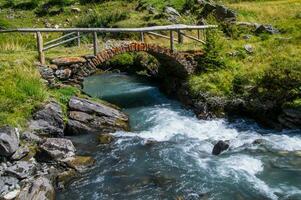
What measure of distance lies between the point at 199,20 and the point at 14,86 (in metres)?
22.1

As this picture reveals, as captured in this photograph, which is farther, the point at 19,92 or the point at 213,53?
the point at 213,53

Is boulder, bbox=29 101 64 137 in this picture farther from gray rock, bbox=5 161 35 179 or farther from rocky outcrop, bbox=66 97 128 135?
gray rock, bbox=5 161 35 179

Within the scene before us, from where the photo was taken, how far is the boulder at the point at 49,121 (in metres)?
22.4

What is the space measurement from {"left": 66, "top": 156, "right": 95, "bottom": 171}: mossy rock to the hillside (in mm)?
3445

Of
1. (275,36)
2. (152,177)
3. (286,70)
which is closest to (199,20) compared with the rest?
(275,36)

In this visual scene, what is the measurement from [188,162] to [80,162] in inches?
187

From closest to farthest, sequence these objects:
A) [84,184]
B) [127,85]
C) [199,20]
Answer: [84,184]
[127,85]
[199,20]

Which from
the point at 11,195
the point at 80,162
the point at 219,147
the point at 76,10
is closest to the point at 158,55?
the point at 219,147

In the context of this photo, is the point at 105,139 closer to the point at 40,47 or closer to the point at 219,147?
the point at 219,147

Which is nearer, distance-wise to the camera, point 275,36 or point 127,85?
point 275,36

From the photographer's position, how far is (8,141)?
1930 centimetres

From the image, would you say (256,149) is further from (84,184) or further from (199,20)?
(199,20)

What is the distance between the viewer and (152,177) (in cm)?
1902

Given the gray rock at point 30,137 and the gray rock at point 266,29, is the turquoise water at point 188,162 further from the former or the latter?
the gray rock at point 266,29
